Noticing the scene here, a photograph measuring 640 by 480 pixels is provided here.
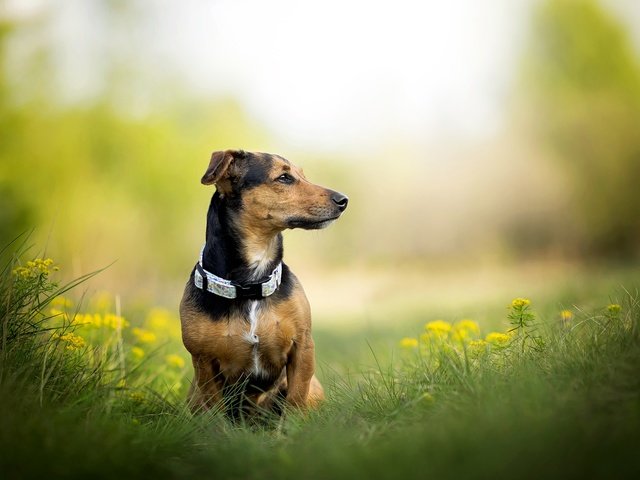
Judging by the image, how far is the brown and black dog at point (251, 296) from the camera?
439 cm

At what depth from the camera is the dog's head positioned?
4.65m

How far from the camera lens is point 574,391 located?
10.1 feet

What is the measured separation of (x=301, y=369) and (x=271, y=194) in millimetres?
1281

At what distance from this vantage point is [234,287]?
4.39 m

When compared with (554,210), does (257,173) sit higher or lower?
higher

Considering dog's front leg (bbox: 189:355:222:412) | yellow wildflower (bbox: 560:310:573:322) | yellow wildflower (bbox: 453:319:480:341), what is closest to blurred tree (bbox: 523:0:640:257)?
yellow wildflower (bbox: 453:319:480:341)

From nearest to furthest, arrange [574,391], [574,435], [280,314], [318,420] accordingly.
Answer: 1. [574,435]
2. [574,391]
3. [318,420]
4. [280,314]

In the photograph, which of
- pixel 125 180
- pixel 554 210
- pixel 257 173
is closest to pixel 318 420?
pixel 257 173

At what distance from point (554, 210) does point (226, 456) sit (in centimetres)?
1885

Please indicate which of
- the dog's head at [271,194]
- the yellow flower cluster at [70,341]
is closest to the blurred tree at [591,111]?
the dog's head at [271,194]

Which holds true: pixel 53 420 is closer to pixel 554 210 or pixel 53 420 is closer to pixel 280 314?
pixel 280 314

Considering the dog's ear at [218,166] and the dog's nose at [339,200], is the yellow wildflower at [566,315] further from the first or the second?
the dog's ear at [218,166]

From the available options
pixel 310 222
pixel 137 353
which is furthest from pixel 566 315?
pixel 137 353

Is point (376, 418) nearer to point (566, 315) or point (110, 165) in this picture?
point (566, 315)
